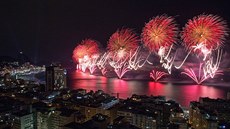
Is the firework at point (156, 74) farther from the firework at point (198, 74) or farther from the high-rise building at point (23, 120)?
the high-rise building at point (23, 120)

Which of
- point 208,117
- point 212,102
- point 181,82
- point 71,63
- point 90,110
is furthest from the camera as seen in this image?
point 71,63

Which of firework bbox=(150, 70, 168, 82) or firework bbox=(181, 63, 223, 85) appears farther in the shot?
firework bbox=(150, 70, 168, 82)

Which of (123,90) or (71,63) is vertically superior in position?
(71,63)

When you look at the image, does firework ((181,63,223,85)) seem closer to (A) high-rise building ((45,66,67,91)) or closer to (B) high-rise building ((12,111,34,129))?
(A) high-rise building ((45,66,67,91))

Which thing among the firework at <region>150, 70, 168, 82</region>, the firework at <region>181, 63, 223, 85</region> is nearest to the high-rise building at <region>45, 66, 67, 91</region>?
the firework at <region>150, 70, 168, 82</region>

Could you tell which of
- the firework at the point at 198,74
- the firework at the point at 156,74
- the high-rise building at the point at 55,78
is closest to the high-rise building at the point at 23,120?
the high-rise building at the point at 55,78

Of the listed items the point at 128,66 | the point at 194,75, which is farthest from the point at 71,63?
the point at 194,75

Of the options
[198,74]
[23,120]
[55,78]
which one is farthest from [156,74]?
[23,120]

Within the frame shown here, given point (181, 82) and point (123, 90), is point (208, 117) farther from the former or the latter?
point (181, 82)

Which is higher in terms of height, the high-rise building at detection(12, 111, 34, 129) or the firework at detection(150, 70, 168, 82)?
the firework at detection(150, 70, 168, 82)
